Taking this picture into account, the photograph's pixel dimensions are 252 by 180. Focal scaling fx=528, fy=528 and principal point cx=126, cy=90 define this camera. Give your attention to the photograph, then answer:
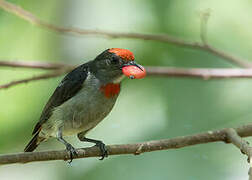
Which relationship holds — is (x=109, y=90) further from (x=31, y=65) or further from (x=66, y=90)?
(x=31, y=65)

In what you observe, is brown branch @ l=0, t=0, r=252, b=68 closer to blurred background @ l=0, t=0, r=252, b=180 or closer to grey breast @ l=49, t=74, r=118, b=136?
blurred background @ l=0, t=0, r=252, b=180

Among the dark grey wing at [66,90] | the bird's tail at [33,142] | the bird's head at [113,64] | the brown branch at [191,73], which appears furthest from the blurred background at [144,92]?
the bird's head at [113,64]

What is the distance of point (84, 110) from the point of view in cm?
427

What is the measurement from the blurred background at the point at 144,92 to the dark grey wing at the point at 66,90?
1.26 ft

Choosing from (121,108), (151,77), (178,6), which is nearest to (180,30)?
(178,6)

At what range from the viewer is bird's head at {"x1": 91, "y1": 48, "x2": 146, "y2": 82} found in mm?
4176

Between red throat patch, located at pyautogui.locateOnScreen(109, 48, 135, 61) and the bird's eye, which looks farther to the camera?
the bird's eye

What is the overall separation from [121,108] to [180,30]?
1.08 meters

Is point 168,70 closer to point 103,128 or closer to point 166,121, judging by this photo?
point 166,121

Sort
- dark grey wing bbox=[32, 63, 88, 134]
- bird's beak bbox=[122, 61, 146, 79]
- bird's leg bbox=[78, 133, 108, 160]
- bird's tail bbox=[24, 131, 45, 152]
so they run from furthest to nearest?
bird's tail bbox=[24, 131, 45, 152]
dark grey wing bbox=[32, 63, 88, 134]
bird's leg bbox=[78, 133, 108, 160]
bird's beak bbox=[122, 61, 146, 79]

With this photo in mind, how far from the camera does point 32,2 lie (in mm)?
5641

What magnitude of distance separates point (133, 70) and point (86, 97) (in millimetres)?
542

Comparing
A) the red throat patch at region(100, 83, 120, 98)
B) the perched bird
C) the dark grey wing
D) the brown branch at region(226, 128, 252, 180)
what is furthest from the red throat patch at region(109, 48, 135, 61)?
the brown branch at region(226, 128, 252, 180)

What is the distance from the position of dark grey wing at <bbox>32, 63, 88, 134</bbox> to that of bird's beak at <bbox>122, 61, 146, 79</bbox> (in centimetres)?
43
